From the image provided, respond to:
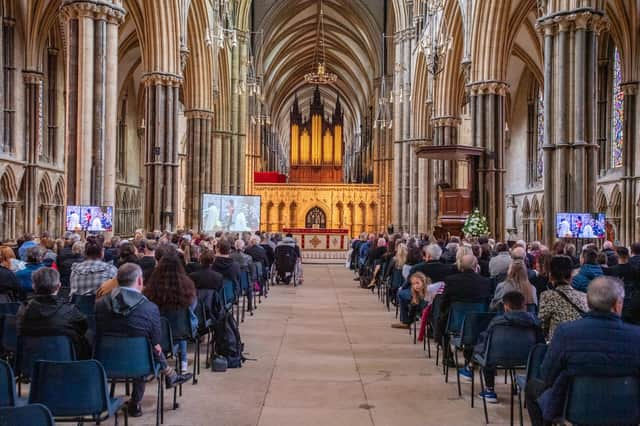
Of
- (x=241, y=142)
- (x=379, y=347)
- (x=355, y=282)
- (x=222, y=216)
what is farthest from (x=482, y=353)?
(x=241, y=142)

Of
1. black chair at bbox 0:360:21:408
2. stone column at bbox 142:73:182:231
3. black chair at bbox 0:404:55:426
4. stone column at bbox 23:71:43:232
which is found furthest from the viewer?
stone column at bbox 23:71:43:232

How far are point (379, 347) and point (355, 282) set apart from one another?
10409 millimetres

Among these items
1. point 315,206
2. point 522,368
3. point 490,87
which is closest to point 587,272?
point 522,368

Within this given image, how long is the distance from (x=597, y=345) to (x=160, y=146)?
19962 mm

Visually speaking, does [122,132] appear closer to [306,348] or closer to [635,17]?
[635,17]

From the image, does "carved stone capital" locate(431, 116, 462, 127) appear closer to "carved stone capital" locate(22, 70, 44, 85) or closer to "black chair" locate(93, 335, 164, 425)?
"carved stone capital" locate(22, 70, 44, 85)

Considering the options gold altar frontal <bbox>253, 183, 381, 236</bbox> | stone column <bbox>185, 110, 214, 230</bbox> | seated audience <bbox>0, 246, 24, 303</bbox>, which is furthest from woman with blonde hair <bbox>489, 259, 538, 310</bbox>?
gold altar frontal <bbox>253, 183, 381, 236</bbox>

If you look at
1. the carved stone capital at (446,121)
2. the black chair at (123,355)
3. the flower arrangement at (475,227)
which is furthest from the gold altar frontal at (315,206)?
the black chair at (123,355)

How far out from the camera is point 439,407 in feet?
21.1

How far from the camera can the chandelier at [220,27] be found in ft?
89.6

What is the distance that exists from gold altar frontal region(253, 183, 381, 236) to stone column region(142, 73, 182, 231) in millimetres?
18882

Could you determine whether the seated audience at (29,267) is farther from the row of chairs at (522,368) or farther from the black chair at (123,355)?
the row of chairs at (522,368)

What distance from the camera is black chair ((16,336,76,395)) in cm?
495

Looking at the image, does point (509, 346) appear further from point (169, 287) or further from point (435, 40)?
point (435, 40)
